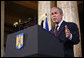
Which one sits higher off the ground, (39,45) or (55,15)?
(55,15)

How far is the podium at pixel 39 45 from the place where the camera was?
7.00ft

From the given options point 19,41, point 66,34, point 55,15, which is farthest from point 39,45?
point 55,15

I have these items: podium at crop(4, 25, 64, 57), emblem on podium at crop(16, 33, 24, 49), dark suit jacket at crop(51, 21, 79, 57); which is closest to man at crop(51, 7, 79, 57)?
dark suit jacket at crop(51, 21, 79, 57)

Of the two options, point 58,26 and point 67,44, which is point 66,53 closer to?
point 67,44

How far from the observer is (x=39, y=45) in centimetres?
213

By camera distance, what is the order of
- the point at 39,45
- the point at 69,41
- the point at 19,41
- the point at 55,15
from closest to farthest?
the point at 39,45 → the point at 19,41 → the point at 69,41 → the point at 55,15

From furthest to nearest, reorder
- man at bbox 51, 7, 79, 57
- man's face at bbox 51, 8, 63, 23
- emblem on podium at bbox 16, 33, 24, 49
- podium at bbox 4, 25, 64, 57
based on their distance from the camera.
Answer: man's face at bbox 51, 8, 63, 23
man at bbox 51, 7, 79, 57
emblem on podium at bbox 16, 33, 24, 49
podium at bbox 4, 25, 64, 57

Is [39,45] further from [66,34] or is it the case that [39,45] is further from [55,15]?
[55,15]

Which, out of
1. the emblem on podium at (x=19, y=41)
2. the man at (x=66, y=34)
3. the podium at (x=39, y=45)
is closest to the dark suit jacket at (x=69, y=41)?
the man at (x=66, y=34)

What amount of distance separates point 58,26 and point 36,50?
80cm

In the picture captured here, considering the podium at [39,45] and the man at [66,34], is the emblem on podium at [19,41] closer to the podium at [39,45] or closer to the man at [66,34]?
the podium at [39,45]

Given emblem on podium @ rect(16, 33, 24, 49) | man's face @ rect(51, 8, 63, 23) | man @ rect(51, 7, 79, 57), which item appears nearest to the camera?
emblem on podium @ rect(16, 33, 24, 49)

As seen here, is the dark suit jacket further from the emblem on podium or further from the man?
the emblem on podium

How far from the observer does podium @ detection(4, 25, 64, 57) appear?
84.0 inches
